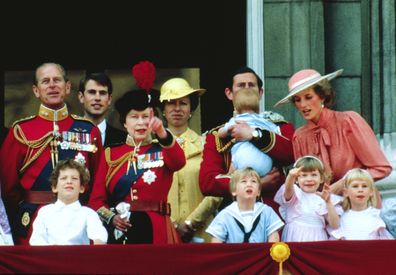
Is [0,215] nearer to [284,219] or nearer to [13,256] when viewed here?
[13,256]

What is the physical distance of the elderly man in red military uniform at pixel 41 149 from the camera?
12008 mm

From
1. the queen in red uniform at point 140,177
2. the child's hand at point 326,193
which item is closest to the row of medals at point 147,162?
the queen in red uniform at point 140,177

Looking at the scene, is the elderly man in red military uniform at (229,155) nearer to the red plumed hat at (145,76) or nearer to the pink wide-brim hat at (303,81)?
the pink wide-brim hat at (303,81)

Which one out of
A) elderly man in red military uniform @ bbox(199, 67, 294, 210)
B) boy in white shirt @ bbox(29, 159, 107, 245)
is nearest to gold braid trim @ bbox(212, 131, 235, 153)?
elderly man in red military uniform @ bbox(199, 67, 294, 210)

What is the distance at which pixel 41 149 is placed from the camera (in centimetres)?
1213

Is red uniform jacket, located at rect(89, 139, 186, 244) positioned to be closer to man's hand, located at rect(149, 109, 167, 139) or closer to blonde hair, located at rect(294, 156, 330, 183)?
man's hand, located at rect(149, 109, 167, 139)

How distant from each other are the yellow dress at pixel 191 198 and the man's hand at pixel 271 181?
1.72 ft

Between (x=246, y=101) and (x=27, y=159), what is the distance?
1.67m

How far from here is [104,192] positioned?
469 inches

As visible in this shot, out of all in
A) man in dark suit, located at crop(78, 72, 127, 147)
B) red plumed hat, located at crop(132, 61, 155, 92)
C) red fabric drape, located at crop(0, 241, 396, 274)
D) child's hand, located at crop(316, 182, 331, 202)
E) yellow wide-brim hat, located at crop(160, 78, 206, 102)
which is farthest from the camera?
man in dark suit, located at crop(78, 72, 127, 147)

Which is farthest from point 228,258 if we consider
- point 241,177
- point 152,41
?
point 152,41

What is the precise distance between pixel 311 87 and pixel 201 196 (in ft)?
3.90

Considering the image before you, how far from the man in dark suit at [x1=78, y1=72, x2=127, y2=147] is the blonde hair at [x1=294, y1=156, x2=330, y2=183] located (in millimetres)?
1706

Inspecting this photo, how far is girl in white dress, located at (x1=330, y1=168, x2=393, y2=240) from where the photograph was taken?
11641 millimetres
